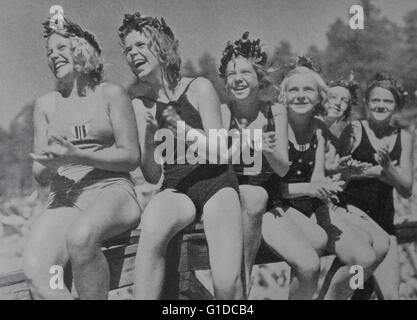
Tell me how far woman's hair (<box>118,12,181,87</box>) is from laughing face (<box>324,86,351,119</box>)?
2.24ft

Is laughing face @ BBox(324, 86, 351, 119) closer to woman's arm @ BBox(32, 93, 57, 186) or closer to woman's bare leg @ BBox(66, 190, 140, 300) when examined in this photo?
woman's bare leg @ BBox(66, 190, 140, 300)

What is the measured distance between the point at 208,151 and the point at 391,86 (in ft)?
2.96

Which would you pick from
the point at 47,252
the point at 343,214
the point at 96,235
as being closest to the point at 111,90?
the point at 96,235

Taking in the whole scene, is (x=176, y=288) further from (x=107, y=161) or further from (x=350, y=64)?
(x=350, y=64)

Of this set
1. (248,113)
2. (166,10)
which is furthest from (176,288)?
(166,10)

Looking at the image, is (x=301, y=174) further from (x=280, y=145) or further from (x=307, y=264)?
(x=307, y=264)

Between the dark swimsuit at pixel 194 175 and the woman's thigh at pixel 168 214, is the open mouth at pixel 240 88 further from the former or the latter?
the woman's thigh at pixel 168 214

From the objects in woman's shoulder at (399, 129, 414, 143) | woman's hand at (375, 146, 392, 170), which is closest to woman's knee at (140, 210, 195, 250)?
woman's hand at (375, 146, 392, 170)

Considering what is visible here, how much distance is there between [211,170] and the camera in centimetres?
267

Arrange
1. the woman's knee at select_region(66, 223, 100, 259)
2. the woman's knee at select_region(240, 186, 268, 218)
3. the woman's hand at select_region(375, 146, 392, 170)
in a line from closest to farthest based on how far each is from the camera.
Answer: the woman's knee at select_region(66, 223, 100, 259) → the woman's knee at select_region(240, 186, 268, 218) → the woman's hand at select_region(375, 146, 392, 170)

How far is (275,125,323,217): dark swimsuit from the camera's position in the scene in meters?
2.72

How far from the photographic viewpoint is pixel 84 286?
2.62 m

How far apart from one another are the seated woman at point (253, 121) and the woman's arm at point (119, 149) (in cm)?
41

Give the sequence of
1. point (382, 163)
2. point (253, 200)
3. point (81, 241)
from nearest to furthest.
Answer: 1. point (81, 241)
2. point (253, 200)
3. point (382, 163)
